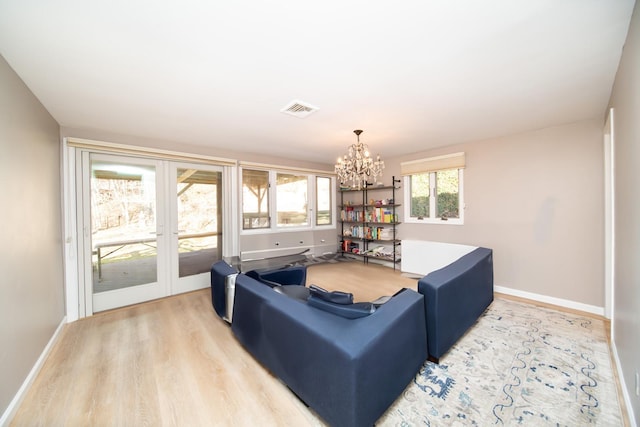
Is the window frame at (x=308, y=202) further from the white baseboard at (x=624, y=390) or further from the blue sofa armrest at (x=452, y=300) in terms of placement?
the white baseboard at (x=624, y=390)

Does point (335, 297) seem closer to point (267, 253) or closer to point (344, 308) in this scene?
point (344, 308)

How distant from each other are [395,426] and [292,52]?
2461mm

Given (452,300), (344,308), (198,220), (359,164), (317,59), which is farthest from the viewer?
(198,220)

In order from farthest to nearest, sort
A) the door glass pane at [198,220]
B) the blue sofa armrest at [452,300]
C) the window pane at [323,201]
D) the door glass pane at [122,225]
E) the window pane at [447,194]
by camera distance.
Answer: the window pane at [323,201], the window pane at [447,194], the door glass pane at [198,220], the door glass pane at [122,225], the blue sofa armrest at [452,300]

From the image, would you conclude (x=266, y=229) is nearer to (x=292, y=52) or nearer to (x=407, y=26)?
(x=292, y=52)

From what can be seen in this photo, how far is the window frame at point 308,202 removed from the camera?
14.4 feet

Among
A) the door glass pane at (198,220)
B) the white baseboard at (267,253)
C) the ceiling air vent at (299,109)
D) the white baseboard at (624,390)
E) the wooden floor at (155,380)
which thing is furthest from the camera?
the white baseboard at (267,253)

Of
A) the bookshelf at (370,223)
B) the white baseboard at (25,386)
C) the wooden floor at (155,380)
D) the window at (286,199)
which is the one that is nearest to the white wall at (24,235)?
the white baseboard at (25,386)

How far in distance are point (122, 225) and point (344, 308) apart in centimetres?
336

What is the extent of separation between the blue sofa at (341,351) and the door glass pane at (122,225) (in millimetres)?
2417

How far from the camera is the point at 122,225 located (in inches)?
126

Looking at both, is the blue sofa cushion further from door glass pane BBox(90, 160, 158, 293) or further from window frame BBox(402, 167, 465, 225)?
window frame BBox(402, 167, 465, 225)

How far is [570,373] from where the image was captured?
1.83 meters

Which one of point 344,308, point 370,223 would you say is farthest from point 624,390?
point 370,223
